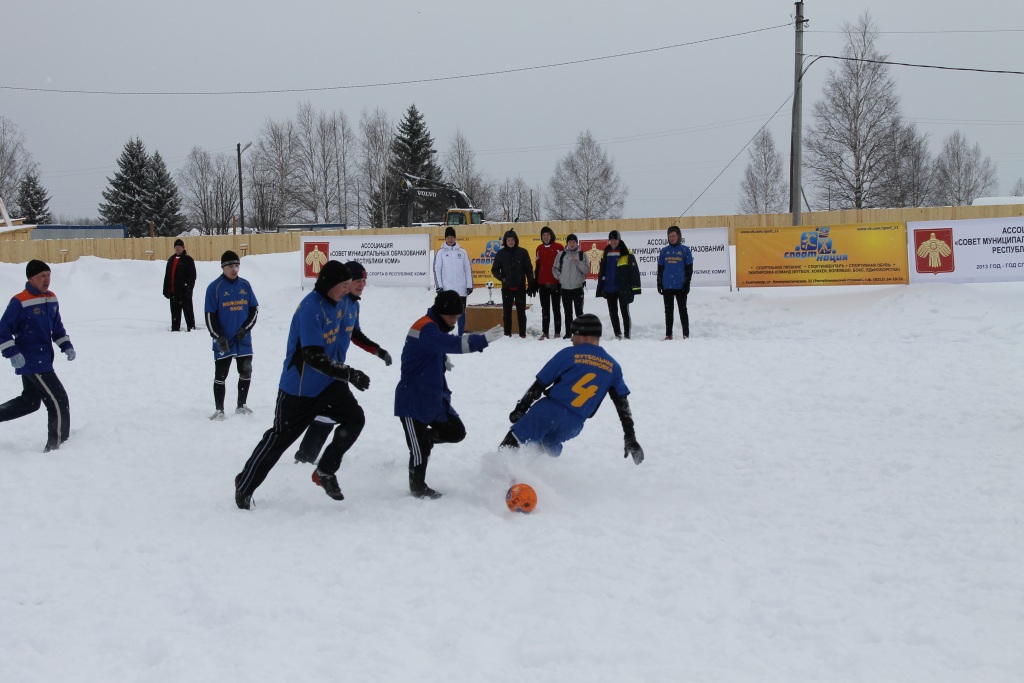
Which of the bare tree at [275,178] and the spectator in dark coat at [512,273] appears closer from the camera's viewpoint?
the spectator in dark coat at [512,273]

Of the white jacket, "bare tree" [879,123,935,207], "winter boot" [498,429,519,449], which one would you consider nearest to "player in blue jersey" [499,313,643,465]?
"winter boot" [498,429,519,449]

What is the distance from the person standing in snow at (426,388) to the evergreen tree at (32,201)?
208 ft

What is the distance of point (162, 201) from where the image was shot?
58.8 meters

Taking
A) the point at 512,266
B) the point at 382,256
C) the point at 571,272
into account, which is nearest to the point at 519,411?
the point at 571,272

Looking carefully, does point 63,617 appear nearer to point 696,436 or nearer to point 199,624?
point 199,624

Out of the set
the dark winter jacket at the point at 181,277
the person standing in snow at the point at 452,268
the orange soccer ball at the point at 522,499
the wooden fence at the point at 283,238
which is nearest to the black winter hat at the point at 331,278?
the orange soccer ball at the point at 522,499

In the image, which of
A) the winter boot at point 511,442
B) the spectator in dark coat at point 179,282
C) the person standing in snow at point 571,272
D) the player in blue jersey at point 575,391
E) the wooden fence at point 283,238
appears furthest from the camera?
the wooden fence at point 283,238

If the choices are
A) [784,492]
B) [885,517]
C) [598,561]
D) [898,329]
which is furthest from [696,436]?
[898,329]

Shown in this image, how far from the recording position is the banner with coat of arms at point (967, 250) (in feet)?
47.1

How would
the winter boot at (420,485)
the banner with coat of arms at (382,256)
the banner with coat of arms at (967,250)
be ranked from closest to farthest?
1. the winter boot at (420,485)
2. the banner with coat of arms at (967,250)
3. the banner with coat of arms at (382,256)

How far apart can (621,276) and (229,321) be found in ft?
23.3

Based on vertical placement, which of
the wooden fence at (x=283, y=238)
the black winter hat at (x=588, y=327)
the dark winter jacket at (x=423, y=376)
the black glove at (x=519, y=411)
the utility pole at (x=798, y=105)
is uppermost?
the utility pole at (x=798, y=105)

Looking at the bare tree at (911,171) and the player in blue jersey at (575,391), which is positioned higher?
the bare tree at (911,171)

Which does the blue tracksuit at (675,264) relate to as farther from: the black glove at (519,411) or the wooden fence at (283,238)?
the wooden fence at (283,238)
